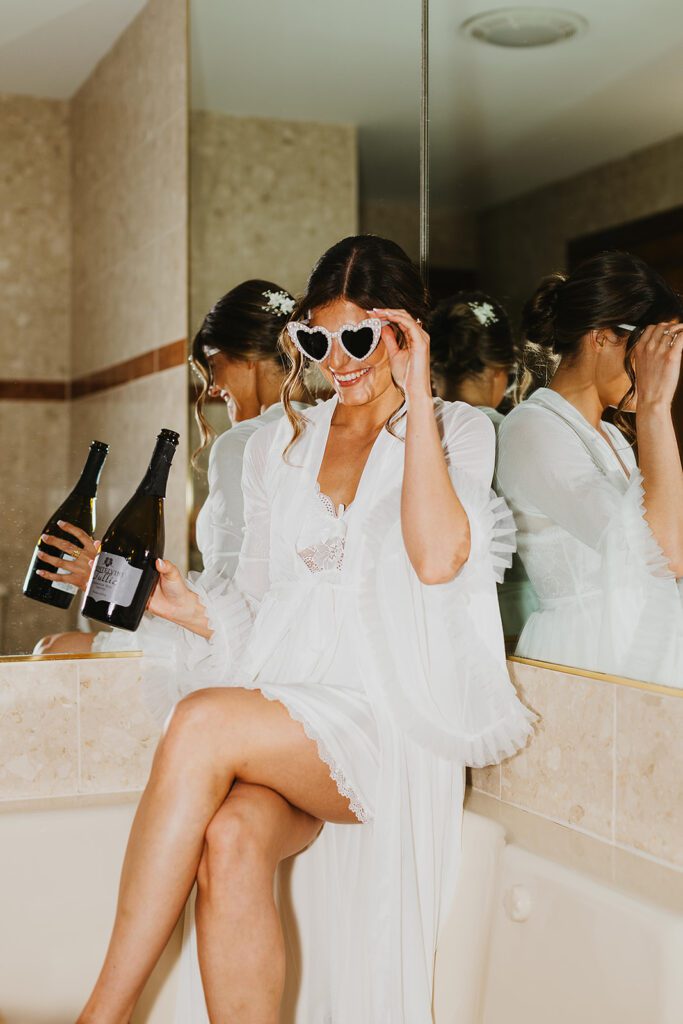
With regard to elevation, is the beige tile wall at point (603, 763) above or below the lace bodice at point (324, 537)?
below

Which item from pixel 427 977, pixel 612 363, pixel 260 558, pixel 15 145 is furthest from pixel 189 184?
pixel 427 977

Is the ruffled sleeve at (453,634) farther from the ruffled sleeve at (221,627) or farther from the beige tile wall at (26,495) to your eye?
the beige tile wall at (26,495)

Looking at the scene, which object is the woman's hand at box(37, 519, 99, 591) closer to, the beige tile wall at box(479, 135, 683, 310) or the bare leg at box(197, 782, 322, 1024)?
the bare leg at box(197, 782, 322, 1024)

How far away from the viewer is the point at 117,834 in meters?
1.70

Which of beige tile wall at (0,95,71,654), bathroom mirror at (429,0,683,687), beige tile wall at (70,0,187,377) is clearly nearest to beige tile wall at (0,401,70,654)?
beige tile wall at (0,95,71,654)

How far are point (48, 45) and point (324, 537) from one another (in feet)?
3.45

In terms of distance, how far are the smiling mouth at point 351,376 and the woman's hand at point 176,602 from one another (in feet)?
1.25

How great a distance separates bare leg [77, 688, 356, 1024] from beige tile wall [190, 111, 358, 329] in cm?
92

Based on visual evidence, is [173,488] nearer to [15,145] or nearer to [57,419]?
[57,419]

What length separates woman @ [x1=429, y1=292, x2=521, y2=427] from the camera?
1.77m

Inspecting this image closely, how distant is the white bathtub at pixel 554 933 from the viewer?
1199 mm

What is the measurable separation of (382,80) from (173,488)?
0.87m

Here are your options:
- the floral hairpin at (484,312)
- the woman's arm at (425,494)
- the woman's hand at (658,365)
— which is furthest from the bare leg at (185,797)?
the floral hairpin at (484,312)

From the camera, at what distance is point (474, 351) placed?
1846mm
